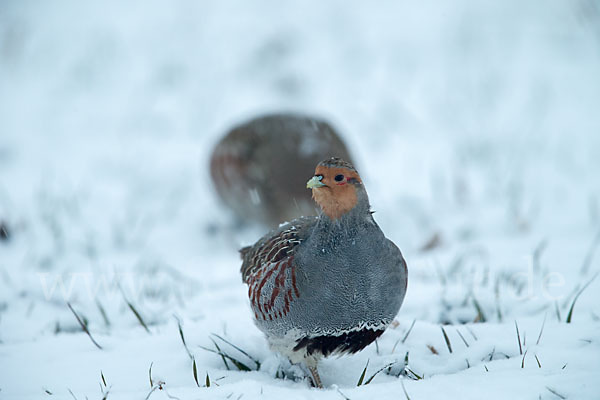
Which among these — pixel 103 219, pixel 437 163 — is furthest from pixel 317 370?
pixel 437 163

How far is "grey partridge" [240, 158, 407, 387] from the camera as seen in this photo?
1.65 m

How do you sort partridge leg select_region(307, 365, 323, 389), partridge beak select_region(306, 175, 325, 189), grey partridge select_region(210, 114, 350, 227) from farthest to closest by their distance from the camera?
grey partridge select_region(210, 114, 350, 227) < partridge leg select_region(307, 365, 323, 389) < partridge beak select_region(306, 175, 325, 189)

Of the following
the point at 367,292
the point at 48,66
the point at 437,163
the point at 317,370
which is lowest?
the point at 317,370

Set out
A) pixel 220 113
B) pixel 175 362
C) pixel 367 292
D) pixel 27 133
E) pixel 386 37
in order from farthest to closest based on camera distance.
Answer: pixel 386 37 → pixel 220 113 → pixel 27 133 → pixel 175 362 → pixel 367 292

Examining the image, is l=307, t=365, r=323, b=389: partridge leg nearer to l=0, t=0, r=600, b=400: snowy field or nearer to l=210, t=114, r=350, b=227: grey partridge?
l=0, t=0, r=600, b=400: snowy field

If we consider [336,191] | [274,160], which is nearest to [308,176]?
[274,160]

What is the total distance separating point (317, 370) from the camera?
193 centimetres

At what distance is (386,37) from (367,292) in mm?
6590

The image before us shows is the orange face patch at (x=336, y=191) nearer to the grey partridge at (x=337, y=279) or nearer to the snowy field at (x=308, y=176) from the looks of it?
the grey partridge at (x=337, y=279)

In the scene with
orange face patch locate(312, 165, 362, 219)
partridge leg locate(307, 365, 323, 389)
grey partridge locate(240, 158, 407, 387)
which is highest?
orange face patch locate(312, 165, 362, 219)

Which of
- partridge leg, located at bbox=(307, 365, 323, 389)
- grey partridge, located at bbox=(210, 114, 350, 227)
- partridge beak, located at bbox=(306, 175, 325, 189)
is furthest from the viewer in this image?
grey partridge, located at bbox=(210, 114, 350, 227)

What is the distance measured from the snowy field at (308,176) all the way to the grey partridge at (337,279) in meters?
0.21

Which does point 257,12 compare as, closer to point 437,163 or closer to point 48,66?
point 48,66

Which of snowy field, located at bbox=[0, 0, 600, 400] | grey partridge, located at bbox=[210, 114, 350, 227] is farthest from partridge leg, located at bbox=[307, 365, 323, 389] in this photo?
grey partridge, located at bbox=[210, 114, 350, 227]
